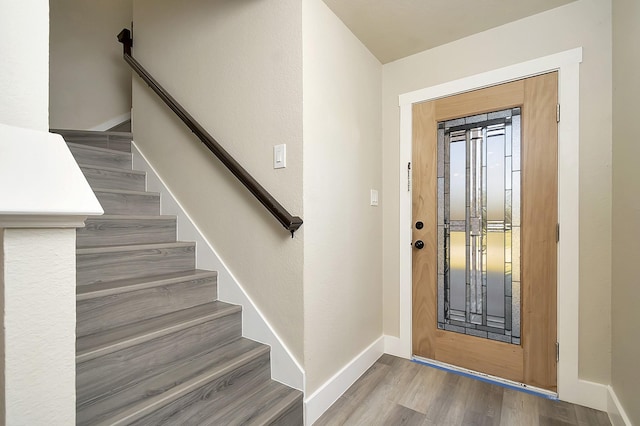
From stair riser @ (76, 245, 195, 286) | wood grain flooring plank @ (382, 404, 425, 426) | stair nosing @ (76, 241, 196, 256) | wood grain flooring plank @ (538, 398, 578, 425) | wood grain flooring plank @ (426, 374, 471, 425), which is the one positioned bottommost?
wood grain flooring plank @ (382, 404, 425, 426)

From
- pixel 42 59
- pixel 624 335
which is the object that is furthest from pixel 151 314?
pixel 624 335

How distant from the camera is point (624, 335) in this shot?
1.39 m

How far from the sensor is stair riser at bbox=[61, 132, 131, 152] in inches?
98.9

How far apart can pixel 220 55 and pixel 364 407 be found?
7.64 feet

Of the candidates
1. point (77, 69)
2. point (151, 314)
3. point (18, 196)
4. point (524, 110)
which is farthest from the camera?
point (77, 69)

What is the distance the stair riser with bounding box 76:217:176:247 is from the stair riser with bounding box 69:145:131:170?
0.63 metres

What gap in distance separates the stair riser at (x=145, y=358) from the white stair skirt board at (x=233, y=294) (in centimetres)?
11

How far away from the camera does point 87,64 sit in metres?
3.07

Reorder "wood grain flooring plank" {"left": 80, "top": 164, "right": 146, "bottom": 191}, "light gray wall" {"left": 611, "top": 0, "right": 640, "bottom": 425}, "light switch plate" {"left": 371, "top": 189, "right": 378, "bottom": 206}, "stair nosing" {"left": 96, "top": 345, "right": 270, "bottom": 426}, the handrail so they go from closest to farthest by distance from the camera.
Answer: "stair nosing" {"left": 96, "top": 345, "right": 270, "bottom": 426} < "light gray wall" {"left": 611, "top": 0, "right": 640, "bottom": 425} < the handrail < "wood grain flooring plank" {"left": 80, "top": 164, "right": 146, "bottom": 191} < "light switch plate" {"left": 371, "top": 189, "right": 378, "bottom": 206}

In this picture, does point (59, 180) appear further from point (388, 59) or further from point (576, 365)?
point (576, 365)

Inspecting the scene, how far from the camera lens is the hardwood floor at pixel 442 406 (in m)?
1.54

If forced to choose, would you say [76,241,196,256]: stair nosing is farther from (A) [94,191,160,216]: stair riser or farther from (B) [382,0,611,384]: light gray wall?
(B) [382,0,611,384]: light gray wall

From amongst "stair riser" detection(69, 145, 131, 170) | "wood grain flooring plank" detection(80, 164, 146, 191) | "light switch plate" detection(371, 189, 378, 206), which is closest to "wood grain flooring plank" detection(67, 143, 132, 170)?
"stair riser" detection(69, 145, 131, 170)

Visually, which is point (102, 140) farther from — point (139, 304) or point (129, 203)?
point (139, 304)
